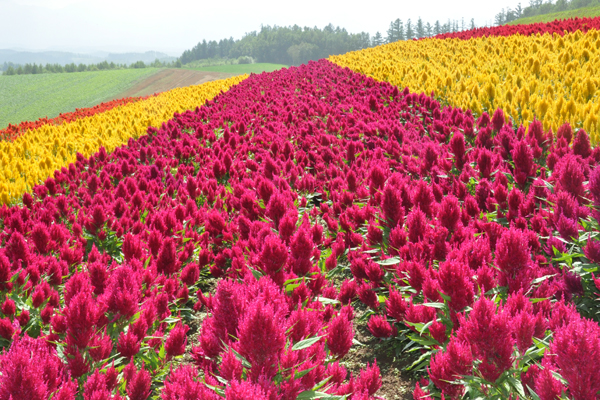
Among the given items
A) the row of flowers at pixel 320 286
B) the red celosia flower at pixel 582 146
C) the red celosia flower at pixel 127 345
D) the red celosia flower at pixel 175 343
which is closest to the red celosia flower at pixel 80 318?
the row of flowers at pixel 320 286

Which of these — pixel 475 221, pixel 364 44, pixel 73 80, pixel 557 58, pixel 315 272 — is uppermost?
pixel 364 44

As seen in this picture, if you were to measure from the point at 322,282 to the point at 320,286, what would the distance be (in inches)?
1.1

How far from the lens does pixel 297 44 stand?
11556 cm

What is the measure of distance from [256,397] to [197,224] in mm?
2943

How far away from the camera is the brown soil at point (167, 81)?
3855cm

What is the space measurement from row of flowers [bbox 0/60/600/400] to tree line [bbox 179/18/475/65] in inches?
4202

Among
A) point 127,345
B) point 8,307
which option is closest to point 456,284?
point 127,345

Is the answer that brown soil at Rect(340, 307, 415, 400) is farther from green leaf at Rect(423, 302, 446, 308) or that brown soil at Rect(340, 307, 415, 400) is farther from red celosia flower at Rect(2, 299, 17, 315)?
red celosia flower at Rect(2, 299, 17, 315)

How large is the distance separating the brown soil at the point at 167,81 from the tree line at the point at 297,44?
6313cm

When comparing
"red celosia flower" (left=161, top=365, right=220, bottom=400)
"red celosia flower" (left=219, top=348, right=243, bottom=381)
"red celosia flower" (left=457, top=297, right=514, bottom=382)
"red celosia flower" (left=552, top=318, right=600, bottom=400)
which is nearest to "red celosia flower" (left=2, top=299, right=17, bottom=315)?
"red celosia flower" (left=161, top=365, right=220, bottom=400)

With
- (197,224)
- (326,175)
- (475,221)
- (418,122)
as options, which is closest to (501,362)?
(475,221)

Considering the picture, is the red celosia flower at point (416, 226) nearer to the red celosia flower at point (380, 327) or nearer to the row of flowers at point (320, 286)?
the row of flowers at point (320, 286)

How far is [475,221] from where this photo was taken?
257 centimetres

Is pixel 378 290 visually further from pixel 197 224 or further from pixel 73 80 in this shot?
pixel 73 80
